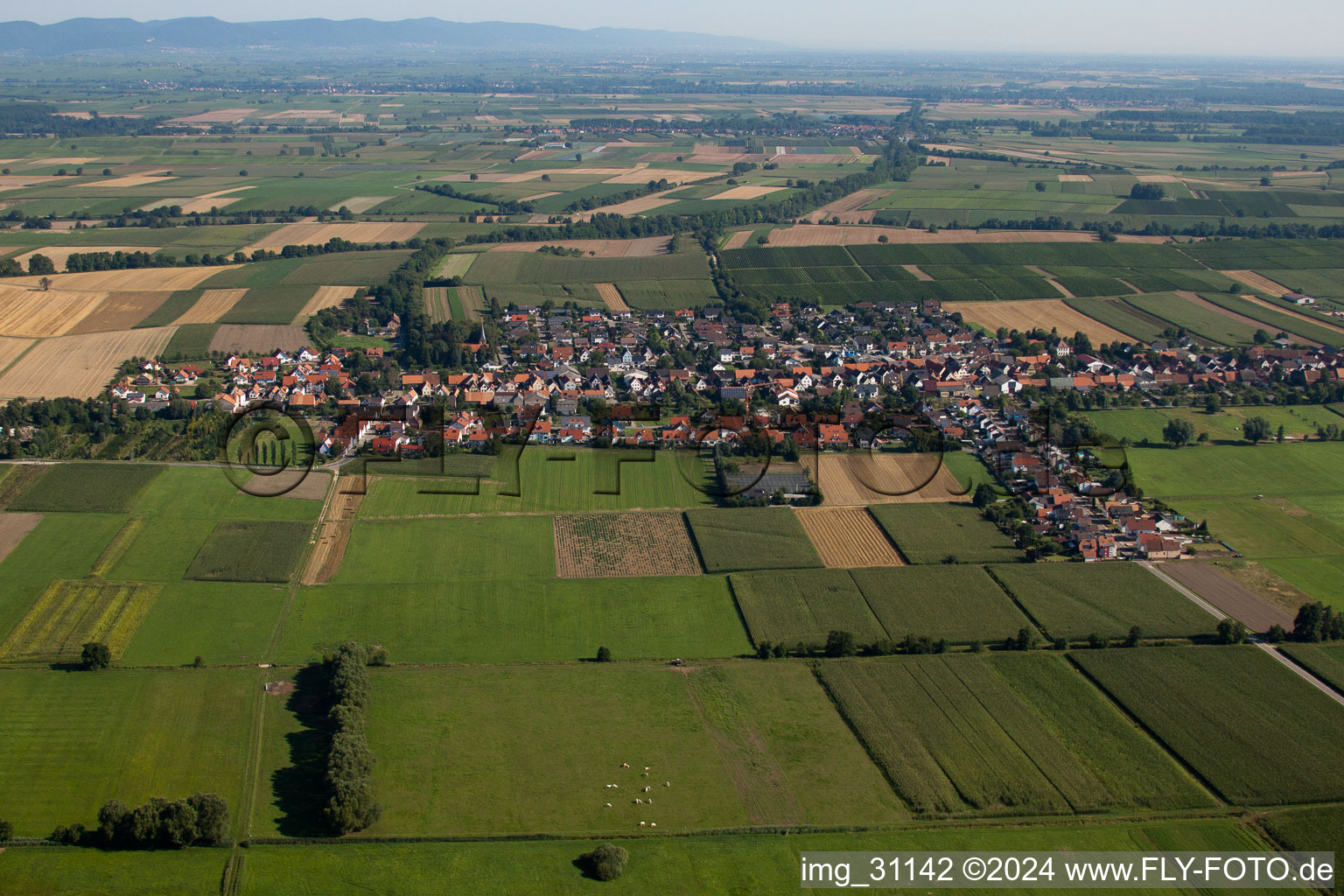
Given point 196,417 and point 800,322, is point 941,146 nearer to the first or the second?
point 800,322

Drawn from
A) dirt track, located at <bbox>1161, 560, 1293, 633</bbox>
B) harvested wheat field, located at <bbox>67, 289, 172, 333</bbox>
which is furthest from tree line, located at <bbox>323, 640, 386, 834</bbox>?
harvested wheat field, located at <bbox>67, 289, 172, 333</bbox>

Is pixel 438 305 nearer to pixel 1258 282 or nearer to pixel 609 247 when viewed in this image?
pixel 609 247

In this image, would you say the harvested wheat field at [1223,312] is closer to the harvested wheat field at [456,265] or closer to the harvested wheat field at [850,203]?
the harvested wheat field at [850,203]

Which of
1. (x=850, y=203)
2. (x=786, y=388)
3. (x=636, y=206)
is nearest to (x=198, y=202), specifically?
(x=636, y=206)

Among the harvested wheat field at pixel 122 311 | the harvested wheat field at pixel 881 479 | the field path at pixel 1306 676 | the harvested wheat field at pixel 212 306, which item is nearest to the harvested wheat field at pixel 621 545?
the harvested wheat field at pixel 881 479

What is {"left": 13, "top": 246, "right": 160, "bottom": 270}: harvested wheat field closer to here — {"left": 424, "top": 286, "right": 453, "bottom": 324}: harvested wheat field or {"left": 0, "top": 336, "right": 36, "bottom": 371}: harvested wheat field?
{"left": 0, "top": 336, "right": 36, "bottom": 371}: harvested wheat field

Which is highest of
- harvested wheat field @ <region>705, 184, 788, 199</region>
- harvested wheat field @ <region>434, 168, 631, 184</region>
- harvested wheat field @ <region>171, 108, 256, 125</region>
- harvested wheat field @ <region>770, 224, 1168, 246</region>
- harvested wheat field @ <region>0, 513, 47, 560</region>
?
harvested wheat field @ <region>171, 108, 256, 125</region>
